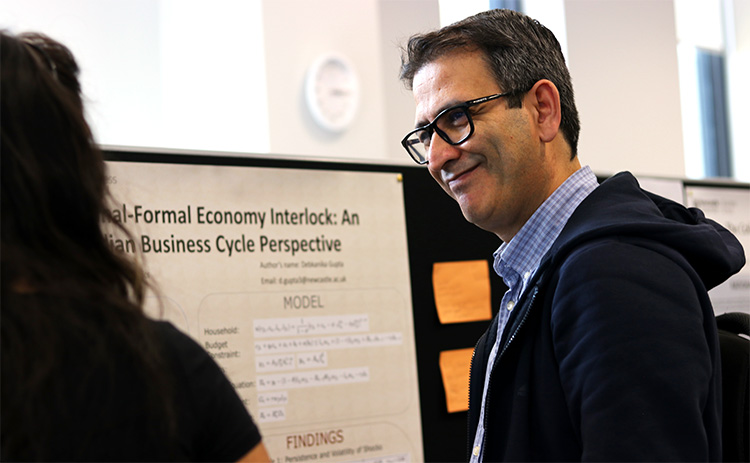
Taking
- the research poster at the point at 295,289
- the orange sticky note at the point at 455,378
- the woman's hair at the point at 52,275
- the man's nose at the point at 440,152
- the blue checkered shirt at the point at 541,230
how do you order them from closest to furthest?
the woman's hair at the point at 52,275
the blue checkered shirt at the point at 541,230
the man's nose at the point at 440,152
the research poster at the point at 295,289
the orange sticky note at the point at 455,378

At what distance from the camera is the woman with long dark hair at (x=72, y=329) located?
0.67 metres

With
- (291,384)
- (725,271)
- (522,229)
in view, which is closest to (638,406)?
(725,271)

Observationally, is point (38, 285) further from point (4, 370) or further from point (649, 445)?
point (649, 445)

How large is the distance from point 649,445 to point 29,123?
77 cm

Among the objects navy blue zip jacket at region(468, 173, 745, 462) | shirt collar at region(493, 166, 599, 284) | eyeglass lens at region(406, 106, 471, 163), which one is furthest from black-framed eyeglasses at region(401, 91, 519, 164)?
navy blue zip jacket at region(468, 173, 745, 462)

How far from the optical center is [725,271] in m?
1.10

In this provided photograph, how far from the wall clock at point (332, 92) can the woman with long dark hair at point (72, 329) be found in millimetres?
2677

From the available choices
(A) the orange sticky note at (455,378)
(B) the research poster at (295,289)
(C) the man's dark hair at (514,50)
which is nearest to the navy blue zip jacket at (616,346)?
(C) the man's dark hair at (514,50)

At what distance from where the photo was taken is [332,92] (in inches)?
135

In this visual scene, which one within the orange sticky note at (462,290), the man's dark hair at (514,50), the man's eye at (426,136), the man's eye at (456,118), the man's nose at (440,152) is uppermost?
the man's dark hair at (514,50)

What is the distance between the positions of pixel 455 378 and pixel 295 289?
539 millimetres

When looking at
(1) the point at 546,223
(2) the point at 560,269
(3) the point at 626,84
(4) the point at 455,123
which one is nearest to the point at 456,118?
(4) the point at 455,123

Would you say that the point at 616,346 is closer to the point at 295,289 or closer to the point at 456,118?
the point at 456,118

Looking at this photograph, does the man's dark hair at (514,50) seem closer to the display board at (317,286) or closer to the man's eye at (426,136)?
the man's eye at (426,136)
